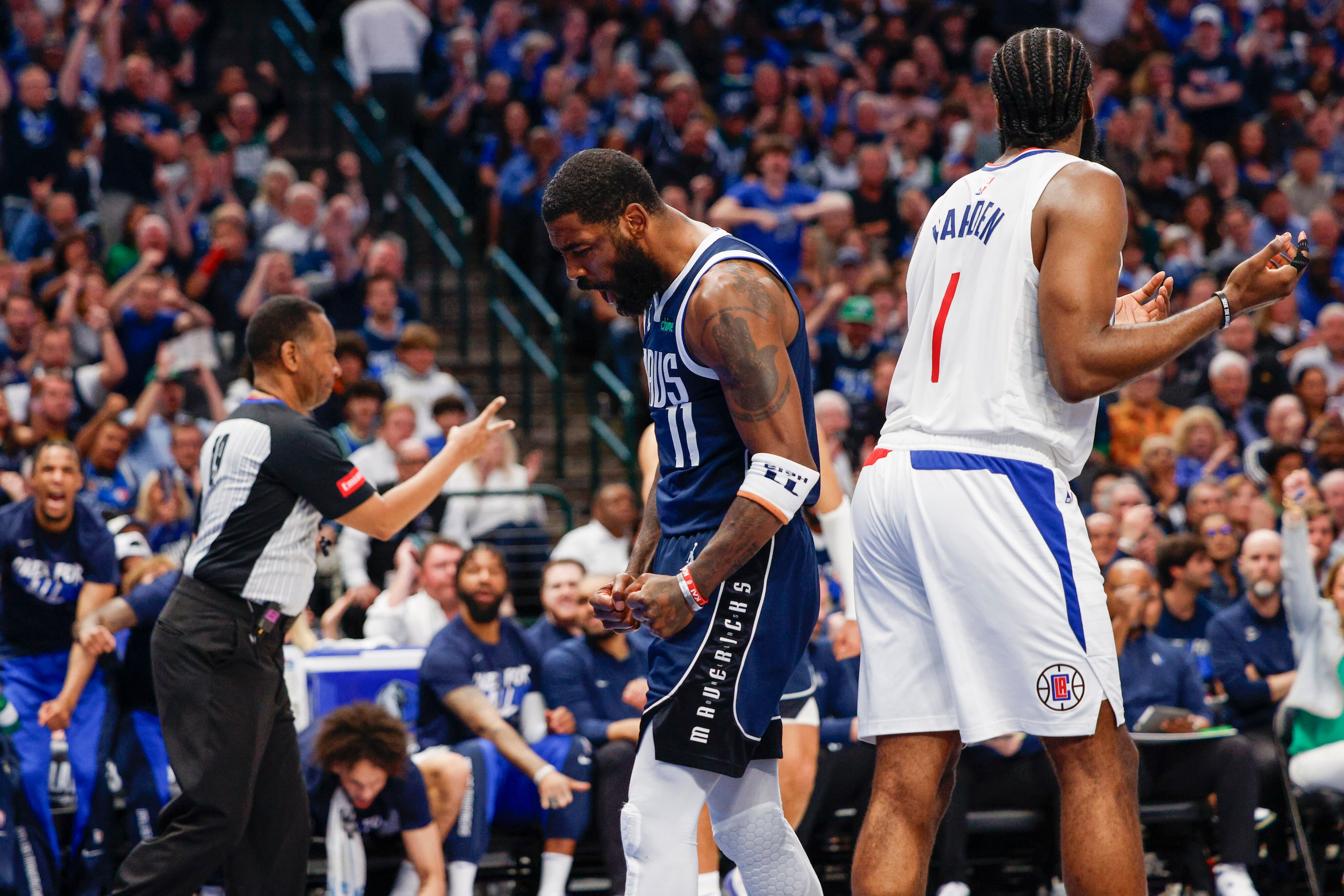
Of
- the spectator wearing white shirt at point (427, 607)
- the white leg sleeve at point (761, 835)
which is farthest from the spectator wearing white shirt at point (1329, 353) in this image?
the white leg sleeve at point (761, 835)

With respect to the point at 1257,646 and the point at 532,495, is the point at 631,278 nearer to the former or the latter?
the point at 1257,646

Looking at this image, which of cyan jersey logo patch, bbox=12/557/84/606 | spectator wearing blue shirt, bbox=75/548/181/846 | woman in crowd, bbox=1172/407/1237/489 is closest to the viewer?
spectator wearing blue shirt, bbox=75/548/181/846

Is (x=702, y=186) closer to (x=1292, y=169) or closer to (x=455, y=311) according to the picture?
(x=455, y=311)

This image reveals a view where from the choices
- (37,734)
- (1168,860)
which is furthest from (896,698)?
(37,734)

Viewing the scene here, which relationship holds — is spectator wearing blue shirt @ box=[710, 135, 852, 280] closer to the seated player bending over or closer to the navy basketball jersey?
the seated player bending over

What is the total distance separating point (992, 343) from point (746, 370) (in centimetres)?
59

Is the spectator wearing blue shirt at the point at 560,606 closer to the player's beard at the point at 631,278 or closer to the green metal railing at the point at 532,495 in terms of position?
the green metal railing at the point at 532,495

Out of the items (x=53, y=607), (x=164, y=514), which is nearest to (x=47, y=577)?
(x=53, y=607)

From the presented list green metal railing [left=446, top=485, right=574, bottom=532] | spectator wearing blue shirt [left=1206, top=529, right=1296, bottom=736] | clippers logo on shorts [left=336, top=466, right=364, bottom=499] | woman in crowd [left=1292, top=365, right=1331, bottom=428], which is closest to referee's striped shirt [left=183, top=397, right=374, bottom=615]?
clippers logo on shorts [left=336, top=466, right=364, bottom=499]

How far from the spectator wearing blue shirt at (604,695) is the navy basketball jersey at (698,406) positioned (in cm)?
336

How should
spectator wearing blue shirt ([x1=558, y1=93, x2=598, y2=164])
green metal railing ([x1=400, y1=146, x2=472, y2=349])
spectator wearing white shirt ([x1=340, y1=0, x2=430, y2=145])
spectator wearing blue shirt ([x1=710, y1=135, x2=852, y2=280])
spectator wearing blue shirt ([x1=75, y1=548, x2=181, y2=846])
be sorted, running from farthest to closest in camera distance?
spectator wearing white shirt ([x1=340, y1=0, x2=430, y2=145])
spectator wearing blue shirt ([x1=558, y1=93, x2=598, y2=164])
green metal railing ([x1=400, y1=146, x2=472, y2=349])
spectator wearing blue shirt ([x1=710, y1=135, x2=852, y2=280])
spectator wearing blue shirt ([x1=75, y1=548, x2=181, y2=846])

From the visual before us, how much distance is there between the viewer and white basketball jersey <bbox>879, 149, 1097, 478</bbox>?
3.47 metres

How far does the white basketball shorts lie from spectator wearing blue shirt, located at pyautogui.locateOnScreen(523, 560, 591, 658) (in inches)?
172

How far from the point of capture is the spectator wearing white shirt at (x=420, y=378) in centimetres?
1062
